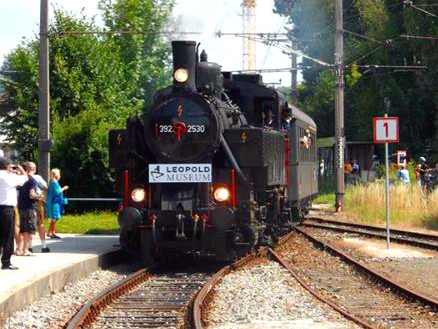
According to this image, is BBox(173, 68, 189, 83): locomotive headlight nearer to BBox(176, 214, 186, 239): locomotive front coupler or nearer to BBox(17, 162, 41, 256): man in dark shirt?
BBox(176, 214, 186, 239): locomotive front coupler

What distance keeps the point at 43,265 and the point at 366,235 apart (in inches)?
414

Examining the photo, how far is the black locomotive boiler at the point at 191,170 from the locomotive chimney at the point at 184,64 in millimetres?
16

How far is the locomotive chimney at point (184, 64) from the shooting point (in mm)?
14445

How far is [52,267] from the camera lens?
12.6m

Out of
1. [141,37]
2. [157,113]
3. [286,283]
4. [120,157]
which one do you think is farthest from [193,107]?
[141,37]

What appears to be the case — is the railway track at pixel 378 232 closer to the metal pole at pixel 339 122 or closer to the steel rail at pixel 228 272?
the metal pole at pixel 339 122

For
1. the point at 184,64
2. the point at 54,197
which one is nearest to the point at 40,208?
the point at 54,197

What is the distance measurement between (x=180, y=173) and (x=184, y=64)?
180cm

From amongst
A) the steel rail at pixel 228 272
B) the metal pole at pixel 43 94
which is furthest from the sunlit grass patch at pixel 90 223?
the steel rail at pixel 228 272

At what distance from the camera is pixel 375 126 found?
17.8m

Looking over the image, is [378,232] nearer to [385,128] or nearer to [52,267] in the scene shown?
[385,128]

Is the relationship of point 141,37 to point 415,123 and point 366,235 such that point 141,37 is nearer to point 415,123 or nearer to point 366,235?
point 415,123

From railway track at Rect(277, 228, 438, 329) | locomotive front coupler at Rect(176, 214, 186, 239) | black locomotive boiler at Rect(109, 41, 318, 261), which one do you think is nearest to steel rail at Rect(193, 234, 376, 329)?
railway track at Rect(277, 228, 438, 329)

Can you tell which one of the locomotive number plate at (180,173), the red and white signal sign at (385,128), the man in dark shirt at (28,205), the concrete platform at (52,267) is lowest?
the concrete platform at (52,267)
